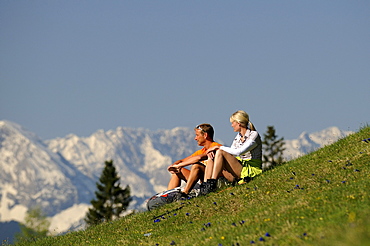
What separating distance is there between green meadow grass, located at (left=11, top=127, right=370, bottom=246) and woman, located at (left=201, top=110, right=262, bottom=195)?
0.53m

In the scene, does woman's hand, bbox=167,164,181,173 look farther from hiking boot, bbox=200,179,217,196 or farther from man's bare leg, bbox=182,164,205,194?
hiking boot, bbox=200,179,217,196

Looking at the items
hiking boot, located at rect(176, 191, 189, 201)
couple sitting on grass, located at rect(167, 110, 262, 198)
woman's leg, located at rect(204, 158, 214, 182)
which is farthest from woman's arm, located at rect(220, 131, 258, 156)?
hiking boot, located at rect(176, 191, 189, 201)

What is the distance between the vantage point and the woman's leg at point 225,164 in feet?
54.0

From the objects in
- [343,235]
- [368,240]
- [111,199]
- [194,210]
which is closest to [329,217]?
[343,235]

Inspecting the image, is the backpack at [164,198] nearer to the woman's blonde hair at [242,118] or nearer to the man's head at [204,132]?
the man's head at [204,132]

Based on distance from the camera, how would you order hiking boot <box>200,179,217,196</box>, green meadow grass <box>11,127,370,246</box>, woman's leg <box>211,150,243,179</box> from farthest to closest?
1. hiking boot <box>200,179,217,196</box>
2. woman's leg <box>211,150,243,179</box>
3. green meadow grass <box>11,127,370,246</box>

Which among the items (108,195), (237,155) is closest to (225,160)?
(237,155)

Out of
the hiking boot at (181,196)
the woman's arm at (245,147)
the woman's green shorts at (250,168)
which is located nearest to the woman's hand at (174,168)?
the hiking boot at (181,196)

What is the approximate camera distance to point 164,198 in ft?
60.7

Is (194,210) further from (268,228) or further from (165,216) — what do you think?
(268,228)

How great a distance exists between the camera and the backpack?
60.3 feet

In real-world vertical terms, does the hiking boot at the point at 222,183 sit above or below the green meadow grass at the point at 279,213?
above

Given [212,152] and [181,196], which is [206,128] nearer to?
[212,152]

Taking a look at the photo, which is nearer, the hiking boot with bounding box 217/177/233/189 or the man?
the man
